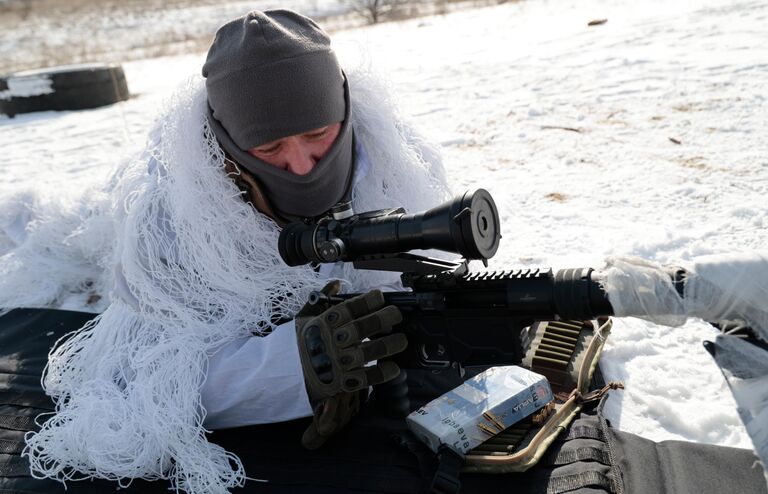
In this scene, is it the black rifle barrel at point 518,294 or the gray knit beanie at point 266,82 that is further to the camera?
the gray knit beanie at point 266,82

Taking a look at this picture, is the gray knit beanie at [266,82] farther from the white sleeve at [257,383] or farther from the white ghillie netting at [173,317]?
the white sleeve at [257,383]

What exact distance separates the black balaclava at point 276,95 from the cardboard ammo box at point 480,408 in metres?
0.70

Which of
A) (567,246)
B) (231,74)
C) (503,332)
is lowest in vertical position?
(567,246)

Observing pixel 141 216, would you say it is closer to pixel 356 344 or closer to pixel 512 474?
pixel 356 344

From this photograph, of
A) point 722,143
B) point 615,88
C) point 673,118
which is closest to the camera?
point 722,143

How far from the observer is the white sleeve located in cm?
178

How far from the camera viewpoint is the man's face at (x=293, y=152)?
1.82 m

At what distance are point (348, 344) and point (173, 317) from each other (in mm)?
634

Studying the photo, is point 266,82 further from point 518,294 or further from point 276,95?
point 518,294

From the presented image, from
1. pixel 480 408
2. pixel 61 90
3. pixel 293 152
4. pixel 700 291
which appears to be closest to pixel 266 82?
pixel 293 152

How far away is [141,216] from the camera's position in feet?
6.31

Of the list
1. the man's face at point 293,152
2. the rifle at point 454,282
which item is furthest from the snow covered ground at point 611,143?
the rifle at point 454,282

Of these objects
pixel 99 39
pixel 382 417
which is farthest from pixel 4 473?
pixel 99 39

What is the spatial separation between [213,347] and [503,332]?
0.91m
